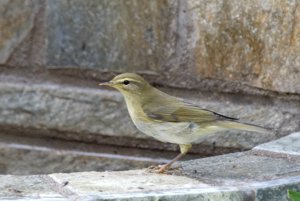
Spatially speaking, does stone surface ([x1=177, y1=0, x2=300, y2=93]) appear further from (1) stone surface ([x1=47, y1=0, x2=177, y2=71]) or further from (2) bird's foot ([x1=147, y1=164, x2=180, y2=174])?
(2) bird's foot ([x1=147, y1=164, x2=180, y2=174])

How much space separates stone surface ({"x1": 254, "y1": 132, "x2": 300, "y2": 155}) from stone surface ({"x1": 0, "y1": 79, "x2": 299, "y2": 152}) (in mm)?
312

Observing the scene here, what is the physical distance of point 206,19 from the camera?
433 centimetres

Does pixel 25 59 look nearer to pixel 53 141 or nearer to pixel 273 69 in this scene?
pixel 53 141

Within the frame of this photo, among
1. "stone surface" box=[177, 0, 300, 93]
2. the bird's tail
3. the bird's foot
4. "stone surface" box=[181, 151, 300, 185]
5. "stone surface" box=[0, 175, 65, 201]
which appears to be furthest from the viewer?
"stone surface" box=[177, 0, 300, 93]

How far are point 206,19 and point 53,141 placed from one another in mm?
1049

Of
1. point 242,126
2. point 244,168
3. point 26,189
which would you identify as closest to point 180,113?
point 242,126

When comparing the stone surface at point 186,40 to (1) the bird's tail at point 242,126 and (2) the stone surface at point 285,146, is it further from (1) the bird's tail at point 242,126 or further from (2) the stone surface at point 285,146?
(1) the bird's tail at point 242,126

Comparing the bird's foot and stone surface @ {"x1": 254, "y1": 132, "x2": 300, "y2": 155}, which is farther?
stone surface @ {"x1": 254, "y1": 132, "x2": 300, "y2": 155}

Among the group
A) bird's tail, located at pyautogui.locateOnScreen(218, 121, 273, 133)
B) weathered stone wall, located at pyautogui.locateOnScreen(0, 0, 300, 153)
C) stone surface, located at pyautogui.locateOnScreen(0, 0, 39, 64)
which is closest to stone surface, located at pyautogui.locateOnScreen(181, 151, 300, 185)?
bird's tail, located at pyautogui.locateOnScreen(218, 121, 273, 133)

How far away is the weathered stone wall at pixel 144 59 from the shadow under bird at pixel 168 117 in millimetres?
350

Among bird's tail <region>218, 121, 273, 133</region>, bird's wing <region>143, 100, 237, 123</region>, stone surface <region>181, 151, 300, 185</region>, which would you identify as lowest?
stone surface <region>181, 151, 300, 185</region>

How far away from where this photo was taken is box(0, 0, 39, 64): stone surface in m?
4.41

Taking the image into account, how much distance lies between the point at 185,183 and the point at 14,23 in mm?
1532

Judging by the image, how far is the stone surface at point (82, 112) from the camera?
4438mm
